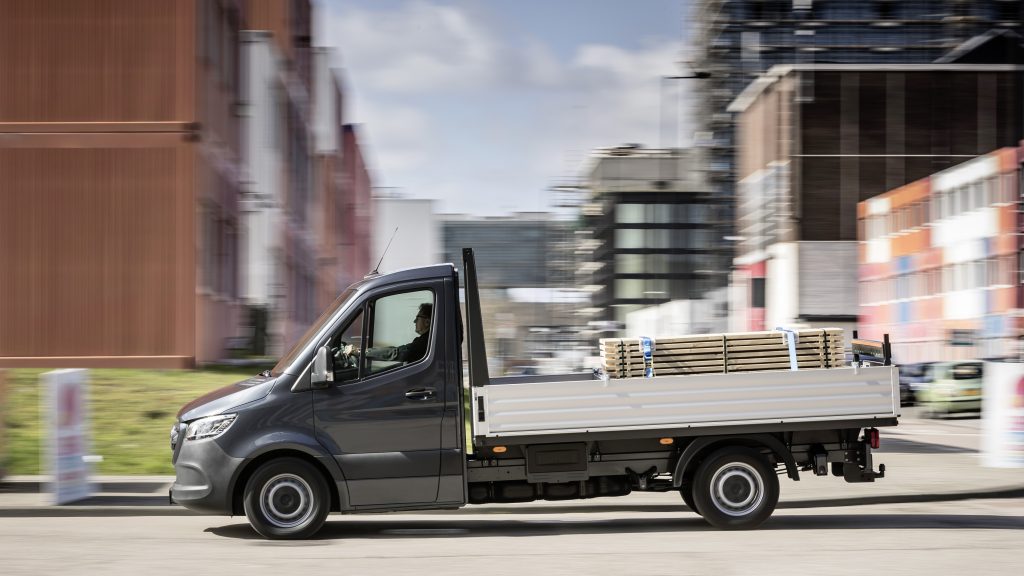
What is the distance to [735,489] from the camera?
11.1 m

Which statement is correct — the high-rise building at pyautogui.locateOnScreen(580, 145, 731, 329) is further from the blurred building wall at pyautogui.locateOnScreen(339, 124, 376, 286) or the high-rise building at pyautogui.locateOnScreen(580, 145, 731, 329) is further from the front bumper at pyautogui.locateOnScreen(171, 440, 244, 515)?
the front bumper at pyautogui.locateOnScreen(171, 440, 244, 515)

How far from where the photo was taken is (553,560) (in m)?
9.52

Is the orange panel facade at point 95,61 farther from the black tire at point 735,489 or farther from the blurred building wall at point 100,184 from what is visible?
the black tire at point 735,489

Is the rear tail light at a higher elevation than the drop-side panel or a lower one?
lower

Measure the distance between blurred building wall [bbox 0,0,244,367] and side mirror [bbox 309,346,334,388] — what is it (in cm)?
1713

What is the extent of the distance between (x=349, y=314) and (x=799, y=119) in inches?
2767

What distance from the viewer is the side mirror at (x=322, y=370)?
34.6ft

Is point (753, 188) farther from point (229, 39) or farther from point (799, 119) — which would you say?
point (229, 39)

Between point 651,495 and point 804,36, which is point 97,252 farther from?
point 804,36

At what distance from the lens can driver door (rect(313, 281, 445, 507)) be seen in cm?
1063

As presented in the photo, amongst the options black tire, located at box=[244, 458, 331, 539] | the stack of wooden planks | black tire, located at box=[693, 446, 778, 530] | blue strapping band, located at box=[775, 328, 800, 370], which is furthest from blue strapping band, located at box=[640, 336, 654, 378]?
black tire, located at box=[244, 458, 331, 539]

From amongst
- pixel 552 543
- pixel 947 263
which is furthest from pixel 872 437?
pixel 947 263

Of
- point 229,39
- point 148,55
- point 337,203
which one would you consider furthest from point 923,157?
point 148,55

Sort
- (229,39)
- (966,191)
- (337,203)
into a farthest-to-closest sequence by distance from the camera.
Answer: (337,203)
(966,191)
(229,39)
